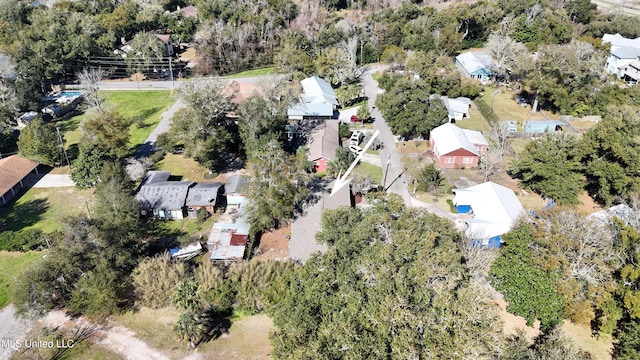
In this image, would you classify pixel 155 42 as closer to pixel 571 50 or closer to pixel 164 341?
pixel 164 341

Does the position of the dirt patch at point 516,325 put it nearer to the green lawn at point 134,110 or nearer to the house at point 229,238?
the house at point 229,238

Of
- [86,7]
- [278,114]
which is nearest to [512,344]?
[278,114]

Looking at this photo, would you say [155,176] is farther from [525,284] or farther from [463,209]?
[525,284]

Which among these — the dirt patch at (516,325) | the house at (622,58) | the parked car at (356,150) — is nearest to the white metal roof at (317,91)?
the parked car at (356,150)

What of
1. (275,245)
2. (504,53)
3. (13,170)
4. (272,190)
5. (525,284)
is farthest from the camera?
Answer: (504,53)

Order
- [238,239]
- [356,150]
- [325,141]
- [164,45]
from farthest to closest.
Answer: [164,45] → [356,150] → [325,141] → [238,239]

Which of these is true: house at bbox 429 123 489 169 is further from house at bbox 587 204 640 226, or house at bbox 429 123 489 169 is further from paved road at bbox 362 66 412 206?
house at bbox 587 204 640 226

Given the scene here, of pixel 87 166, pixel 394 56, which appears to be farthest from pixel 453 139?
pixel 87 166
